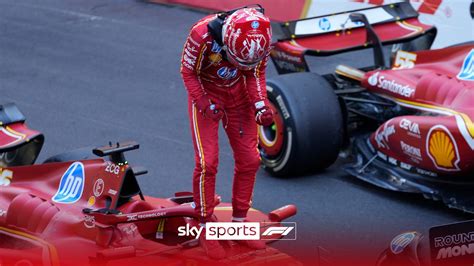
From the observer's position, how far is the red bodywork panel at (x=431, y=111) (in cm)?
746

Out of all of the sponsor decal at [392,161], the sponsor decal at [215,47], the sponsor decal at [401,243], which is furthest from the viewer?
the sponsor decal at [392,161]

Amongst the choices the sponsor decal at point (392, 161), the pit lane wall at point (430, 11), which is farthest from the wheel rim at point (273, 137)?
the pit lane wall at point (430, 11)

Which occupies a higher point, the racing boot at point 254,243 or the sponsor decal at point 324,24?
the sponsor decal at point 324,24

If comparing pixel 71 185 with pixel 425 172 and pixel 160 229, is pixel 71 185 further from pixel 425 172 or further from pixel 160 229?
pixel 425 172

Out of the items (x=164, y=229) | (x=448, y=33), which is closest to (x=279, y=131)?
(x=164, y=229)

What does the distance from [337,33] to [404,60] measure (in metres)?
0.70

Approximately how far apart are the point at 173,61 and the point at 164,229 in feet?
20.6

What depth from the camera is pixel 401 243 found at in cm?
521

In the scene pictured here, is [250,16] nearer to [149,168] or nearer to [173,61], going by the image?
[149,168]

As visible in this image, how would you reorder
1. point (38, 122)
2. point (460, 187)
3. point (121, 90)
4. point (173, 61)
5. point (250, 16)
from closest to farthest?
point (250, 16), point (460, 187), point (38, 122), point (121, 90), point (173, 61)

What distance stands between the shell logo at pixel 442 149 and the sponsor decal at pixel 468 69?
2.04 feet

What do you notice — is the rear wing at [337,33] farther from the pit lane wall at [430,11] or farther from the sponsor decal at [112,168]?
the sponsor decal at [112,168]

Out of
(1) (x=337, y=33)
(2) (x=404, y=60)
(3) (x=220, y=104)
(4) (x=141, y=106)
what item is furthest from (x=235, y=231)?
(4) (x=141, y=106)

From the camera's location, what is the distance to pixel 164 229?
6281 millimetres
